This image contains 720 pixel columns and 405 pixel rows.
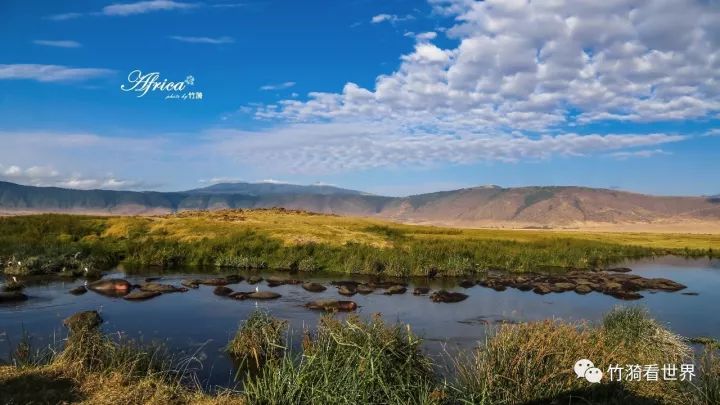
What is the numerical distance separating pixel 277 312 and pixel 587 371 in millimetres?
18527

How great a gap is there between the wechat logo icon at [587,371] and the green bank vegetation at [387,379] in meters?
0.21

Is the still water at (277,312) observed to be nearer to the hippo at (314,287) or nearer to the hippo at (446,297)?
the hippo at (314,287)

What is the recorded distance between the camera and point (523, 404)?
11508mm

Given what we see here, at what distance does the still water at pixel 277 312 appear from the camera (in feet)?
70.3

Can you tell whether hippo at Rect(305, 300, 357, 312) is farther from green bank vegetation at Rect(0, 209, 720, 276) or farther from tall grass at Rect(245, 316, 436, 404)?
tall grass at Rect(245, 316, 436, 404)

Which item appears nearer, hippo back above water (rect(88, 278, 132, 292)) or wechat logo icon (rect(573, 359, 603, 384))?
wechat logo icon (rect(573, 359, 603, 384))

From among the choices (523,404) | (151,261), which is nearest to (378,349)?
(523,404)

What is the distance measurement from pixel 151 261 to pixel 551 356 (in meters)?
41.0

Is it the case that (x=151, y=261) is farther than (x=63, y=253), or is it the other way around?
(x=151, y=261)

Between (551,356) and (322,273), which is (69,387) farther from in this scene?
(322,273)

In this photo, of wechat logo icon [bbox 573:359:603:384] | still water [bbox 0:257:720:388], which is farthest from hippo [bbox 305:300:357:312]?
wechat logo icon [bbox 573:359:603:384]

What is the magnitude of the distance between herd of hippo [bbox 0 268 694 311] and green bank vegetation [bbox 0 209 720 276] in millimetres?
5813

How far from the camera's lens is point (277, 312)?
27.7 metres

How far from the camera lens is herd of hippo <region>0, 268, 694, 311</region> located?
104ft
